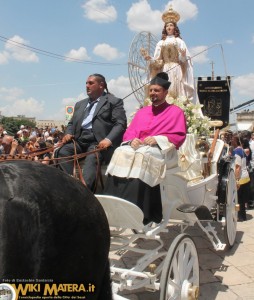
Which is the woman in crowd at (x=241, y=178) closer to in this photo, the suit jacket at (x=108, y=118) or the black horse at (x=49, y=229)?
the suit jacket at (x=108, y=118)

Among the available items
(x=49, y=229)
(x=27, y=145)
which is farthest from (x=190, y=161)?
(x=27, y=145)

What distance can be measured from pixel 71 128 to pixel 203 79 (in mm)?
9711

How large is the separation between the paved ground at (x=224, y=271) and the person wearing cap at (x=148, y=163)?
106cm

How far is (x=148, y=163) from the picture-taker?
2.93 metres

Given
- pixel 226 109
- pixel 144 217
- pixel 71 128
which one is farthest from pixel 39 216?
pixel 226 109

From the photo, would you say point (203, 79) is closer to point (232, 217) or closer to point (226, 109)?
point (226, 109)

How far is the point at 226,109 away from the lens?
40.5 ft

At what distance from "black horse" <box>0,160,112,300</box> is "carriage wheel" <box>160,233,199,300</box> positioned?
3.21 ft

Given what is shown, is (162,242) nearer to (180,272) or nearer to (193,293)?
(180,272)

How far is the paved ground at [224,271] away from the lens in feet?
11.6

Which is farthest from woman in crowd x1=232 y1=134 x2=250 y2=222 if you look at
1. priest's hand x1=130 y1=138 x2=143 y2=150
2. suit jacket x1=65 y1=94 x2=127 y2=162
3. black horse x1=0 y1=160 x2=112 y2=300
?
black horse x1=0 y1=160 x2=112 y2=300

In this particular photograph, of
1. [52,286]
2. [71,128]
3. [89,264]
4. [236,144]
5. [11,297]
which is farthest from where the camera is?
[236,144]

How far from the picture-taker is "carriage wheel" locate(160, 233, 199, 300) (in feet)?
8.92

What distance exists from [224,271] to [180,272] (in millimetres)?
1318
